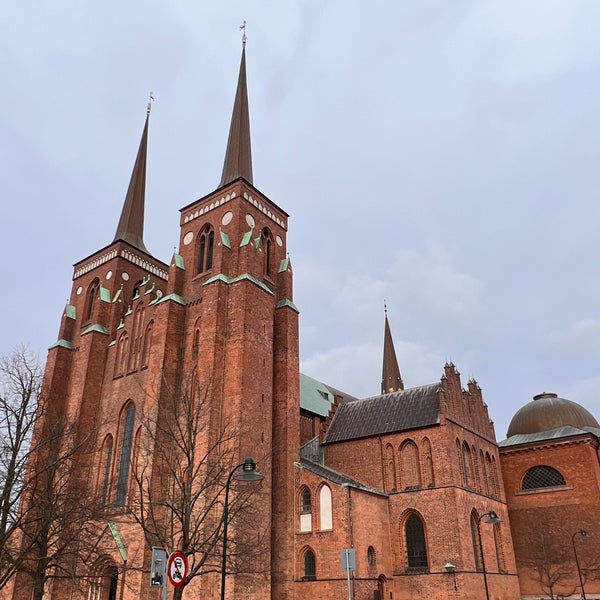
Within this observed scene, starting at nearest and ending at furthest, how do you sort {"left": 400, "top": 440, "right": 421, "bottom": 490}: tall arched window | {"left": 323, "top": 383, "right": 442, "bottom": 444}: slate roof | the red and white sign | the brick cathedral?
the red and white sign, the brick cathedral, {"left": 400, "top": 440, "right": 421, "bottom": 490}: tall arched window, {"left": 323, "top": 383, "right": 442, "bottom": 444}: slate roof

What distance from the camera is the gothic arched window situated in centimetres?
3793

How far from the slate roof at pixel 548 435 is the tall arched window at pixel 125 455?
2585 cm

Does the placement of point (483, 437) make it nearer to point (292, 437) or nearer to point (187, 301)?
point (292, 437)

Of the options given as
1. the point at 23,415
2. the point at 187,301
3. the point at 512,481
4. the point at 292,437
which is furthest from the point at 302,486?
the point at 512,481

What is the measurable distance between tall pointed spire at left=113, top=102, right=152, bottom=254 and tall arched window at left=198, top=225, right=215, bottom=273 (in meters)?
8.71

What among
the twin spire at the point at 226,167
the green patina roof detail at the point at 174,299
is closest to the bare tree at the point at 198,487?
the green patina roof detail at the point at 174,299

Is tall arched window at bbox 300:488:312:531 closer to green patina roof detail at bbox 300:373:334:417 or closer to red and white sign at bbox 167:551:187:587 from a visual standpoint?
green patina roof detail at bbox 300:373:334:417

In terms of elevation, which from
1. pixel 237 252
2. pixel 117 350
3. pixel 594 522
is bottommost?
pixel 594 522

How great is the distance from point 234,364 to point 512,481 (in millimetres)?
22899

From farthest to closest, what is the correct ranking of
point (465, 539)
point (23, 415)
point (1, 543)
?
1. point (465, 539)
2. point (23, 415)
3. point (1, 543)

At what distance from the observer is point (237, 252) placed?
110ft

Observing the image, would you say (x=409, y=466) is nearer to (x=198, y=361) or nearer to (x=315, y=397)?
(x=315, y=397)

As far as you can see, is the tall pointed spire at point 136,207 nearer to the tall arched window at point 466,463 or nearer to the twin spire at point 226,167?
the twin spire at point 226,167

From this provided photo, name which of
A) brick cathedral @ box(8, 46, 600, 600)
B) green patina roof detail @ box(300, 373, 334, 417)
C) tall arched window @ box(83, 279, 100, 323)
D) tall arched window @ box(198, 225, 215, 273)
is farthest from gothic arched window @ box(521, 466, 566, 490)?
tall arched window @ box(83, 279, 100, 323)
